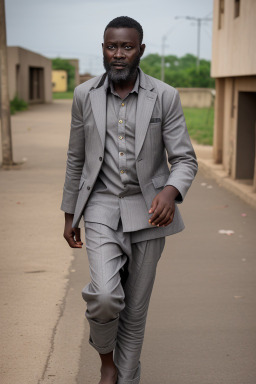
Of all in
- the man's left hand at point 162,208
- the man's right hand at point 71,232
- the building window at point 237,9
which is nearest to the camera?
the man's left hand at point 162,208

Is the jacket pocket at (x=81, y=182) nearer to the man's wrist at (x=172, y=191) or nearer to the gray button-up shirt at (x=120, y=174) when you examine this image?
the gray button-up shirt at (x=120, y=174)

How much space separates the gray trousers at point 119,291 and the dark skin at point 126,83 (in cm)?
10

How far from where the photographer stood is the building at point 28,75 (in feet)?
139

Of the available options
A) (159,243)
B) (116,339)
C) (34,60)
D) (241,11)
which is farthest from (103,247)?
(34,60)

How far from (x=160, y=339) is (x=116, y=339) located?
1.05 metres

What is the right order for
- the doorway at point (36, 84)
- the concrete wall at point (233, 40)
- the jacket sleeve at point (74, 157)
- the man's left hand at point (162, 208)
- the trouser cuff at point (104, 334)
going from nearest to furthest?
1. the man's left hand at point (162, 208)
2. the trouser cuff at point (104, 334)
3. the jacket sleeve at point (74, 157)
4. the concrete wall at point (233, 40)
5. the doorway at point (36, 84)

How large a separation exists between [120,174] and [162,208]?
12.8 inches

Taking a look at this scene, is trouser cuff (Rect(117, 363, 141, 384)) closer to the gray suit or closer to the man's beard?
the gray suit

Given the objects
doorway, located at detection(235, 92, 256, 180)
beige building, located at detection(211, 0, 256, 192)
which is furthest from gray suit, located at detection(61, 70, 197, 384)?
doorway, located at detection(235, 92, 256, 180)

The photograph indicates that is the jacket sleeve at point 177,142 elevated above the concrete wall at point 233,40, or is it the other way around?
the concrete wall at point 233,40

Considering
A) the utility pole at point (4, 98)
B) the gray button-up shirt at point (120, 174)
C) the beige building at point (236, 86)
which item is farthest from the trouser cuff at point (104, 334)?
the utility pole at point (4, 98)

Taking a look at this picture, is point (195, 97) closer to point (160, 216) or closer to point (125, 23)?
point (125, 23)

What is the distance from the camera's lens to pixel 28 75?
4634cm

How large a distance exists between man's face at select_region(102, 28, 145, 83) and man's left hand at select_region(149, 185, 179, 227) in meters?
0.63
